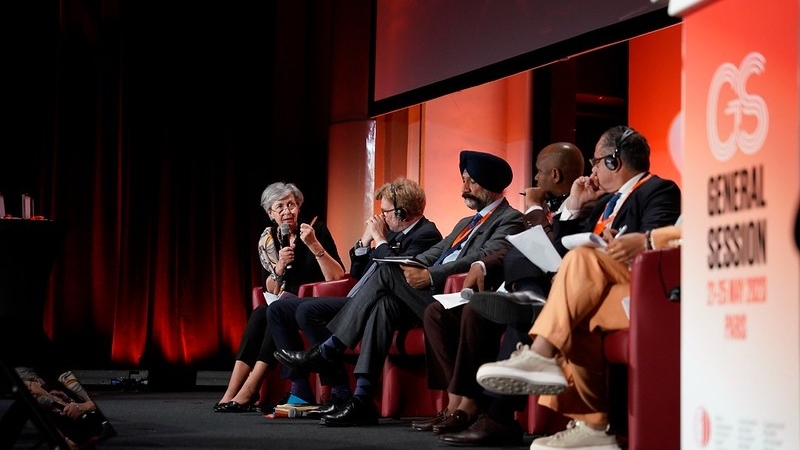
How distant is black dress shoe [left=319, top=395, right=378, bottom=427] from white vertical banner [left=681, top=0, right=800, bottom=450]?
233 centimetres

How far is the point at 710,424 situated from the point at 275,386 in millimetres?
3637

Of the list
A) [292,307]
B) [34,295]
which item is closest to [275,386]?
[292,307]

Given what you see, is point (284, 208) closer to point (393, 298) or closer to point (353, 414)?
point (393, 298)

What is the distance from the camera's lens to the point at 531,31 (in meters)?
5.20

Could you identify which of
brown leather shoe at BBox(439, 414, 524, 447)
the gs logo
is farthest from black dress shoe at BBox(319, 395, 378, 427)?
the gs logo

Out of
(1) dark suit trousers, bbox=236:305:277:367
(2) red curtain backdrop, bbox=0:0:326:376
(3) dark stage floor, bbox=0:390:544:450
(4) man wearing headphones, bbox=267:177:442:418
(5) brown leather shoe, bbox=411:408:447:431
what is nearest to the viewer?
(3) dark stage floor, bbox=0:390:544:450

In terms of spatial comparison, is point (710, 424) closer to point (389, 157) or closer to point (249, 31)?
point (389, 157)

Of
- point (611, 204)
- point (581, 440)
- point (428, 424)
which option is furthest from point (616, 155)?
point (428, 424)

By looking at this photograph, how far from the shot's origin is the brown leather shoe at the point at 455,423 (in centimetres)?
346

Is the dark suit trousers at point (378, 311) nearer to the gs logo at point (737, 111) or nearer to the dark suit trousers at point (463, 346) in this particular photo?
the dark suit trousers at point (463, 346)

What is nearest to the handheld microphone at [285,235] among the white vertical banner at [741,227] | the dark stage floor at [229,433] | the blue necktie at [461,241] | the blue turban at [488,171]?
the dark stage floor at [229,433]

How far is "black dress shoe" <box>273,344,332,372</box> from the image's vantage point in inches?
161

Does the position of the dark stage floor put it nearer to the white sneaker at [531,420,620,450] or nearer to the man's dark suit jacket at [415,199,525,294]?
the white sneaker at [531,420,620,450]

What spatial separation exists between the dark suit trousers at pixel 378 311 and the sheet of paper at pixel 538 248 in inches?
32.5
